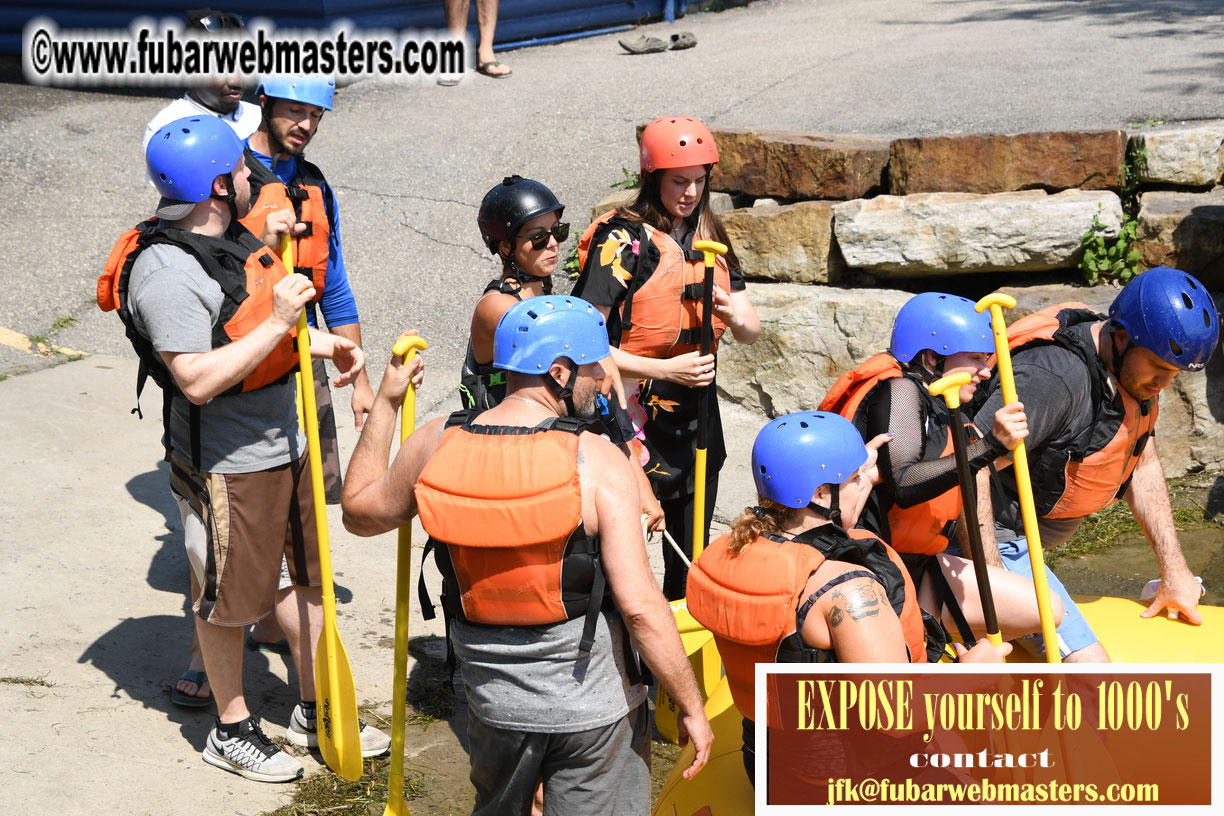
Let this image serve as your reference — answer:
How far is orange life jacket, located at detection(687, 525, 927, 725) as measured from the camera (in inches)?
110

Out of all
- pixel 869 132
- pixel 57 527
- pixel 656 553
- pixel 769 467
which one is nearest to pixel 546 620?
pixel 769 467

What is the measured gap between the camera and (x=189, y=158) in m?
3.44

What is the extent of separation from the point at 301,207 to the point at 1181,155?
184 inches

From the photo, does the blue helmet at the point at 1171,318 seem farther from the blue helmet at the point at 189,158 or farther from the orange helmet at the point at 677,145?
the blue helmet at the point at 189,158

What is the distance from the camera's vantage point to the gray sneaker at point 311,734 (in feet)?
13.5

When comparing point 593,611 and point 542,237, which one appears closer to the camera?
point 593,611

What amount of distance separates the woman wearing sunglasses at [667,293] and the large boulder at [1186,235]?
3.02 metres

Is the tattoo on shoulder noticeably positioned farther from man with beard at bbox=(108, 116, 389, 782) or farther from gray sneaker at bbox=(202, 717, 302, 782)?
gray sneaker at bbox=(202, 717, 302, 782)

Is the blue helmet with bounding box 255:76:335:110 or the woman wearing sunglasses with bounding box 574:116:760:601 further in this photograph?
the blue helmet with bounding box 255:76:335:110

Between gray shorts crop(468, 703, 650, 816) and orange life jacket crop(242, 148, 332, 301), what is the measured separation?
1948 millimetres

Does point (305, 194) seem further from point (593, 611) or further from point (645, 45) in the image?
point (645, 45)

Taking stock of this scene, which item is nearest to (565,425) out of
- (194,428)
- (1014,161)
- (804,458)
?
(804,458)

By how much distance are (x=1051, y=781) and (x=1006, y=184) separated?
4.17 meters

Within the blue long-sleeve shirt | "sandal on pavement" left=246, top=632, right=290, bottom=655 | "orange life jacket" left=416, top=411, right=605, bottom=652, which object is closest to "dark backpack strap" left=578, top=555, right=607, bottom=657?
"orange life jacket" left=416, top=411, right=605, bottom=652
